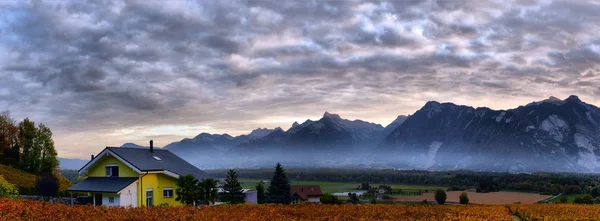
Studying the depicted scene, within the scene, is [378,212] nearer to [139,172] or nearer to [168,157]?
[139,172]

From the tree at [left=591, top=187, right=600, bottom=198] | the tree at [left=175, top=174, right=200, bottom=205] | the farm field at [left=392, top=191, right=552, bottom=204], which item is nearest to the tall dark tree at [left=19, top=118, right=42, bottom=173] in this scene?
the tree at [left=175, top=174, right=200, bottom=205]

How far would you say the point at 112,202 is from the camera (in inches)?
1515

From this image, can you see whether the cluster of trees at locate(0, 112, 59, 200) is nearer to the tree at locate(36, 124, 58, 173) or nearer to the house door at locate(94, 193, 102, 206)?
the tree at locate(36, 124, 58, 173)

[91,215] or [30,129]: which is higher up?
[30,129]

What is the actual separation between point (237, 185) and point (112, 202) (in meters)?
13.1

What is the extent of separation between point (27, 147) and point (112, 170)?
40217 millimetres

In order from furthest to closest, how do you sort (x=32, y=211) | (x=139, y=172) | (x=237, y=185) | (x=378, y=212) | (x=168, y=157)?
(x=237, y=185) → (x=168, y=157) → (x=139, y=172) → (x=378, y=212) → (x=32, y=211)

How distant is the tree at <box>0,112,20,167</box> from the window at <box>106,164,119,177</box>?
39.8m

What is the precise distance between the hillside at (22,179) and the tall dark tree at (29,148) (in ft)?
13.5

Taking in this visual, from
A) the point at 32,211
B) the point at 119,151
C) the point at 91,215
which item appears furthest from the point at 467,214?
the point at 119,151

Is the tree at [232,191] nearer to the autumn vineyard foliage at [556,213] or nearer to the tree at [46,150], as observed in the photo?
the autumn vineyard foliage at [556,213]

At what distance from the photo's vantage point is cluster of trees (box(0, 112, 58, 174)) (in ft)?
237

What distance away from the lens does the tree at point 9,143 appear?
72.7 meters


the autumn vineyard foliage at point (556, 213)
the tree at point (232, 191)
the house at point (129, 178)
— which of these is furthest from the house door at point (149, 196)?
the autumn vineyard foliage at point (556, 213)
